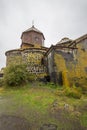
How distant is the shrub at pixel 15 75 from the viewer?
2573 cm

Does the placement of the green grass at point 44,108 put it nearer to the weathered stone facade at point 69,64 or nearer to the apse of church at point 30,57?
the weathered stone facade at point 69,64

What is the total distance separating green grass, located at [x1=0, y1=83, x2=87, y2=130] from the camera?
47.6 ft

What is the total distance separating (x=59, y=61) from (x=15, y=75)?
23.0 feet

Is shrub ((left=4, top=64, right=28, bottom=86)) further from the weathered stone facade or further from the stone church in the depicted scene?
the weathered stone facade

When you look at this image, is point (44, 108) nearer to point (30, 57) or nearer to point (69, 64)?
point (69, 64)

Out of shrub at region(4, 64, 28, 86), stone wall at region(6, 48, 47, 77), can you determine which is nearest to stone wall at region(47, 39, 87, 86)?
stone wall at region(6, 48, 47, 77)

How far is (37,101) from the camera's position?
1864cm

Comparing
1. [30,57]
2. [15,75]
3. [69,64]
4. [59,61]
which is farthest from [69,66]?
[15,75]

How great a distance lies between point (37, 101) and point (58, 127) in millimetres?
5335

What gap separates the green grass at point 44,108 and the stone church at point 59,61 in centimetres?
532

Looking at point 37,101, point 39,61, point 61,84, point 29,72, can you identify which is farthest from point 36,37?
point 37,101

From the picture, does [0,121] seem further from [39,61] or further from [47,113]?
[39,61]

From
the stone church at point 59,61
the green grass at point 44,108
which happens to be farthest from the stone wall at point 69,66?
the green grass at point 44,108

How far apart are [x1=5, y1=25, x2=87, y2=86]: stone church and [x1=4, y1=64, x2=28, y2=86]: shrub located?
9.96ft
